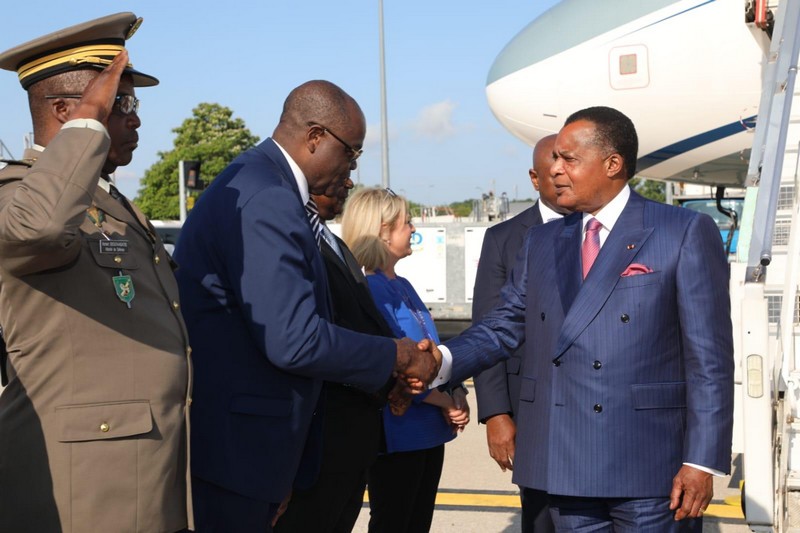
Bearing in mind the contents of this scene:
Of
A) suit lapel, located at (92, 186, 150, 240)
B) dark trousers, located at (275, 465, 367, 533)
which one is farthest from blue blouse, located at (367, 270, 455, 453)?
suit lapel, located at (92, 186, 150, 240)

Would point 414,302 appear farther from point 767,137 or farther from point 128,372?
point 128,372

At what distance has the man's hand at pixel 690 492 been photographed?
3000mm

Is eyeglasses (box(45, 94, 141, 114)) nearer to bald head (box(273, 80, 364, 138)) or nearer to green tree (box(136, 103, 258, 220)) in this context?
bald head (box(273, 80, 364, 138))

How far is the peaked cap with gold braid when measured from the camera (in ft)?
8.01

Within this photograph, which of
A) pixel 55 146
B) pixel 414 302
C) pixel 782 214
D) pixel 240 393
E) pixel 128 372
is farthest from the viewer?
pixel 782 214

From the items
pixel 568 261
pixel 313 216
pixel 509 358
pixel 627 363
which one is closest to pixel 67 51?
pixel 313 216

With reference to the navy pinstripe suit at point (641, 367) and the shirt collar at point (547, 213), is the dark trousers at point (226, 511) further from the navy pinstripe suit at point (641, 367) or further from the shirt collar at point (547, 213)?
the shirt collar at point (547, 213)

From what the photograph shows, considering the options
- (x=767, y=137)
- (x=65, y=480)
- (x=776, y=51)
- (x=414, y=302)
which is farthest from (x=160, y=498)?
(x=776, y=51)

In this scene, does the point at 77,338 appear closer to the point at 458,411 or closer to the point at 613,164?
the point at 613,164

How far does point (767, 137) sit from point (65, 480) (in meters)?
3.66

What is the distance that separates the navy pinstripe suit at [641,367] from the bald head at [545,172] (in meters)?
1.25

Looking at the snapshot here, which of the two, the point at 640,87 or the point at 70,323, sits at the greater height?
the point at 640,87

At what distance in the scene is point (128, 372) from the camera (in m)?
2.36

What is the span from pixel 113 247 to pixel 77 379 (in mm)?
337
